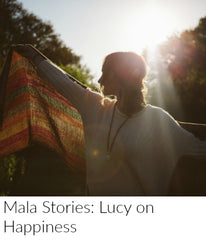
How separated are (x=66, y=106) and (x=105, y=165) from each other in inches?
56.8

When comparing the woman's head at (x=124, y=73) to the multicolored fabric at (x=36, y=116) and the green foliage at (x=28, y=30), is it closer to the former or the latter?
the multicolored fabric at (x=36, y=116)

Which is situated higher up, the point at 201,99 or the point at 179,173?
the point at 201,99

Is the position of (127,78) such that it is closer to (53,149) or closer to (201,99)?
(53,149)

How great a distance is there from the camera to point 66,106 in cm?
332

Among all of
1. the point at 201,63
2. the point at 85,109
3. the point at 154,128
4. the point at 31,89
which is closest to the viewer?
the point at 154,128

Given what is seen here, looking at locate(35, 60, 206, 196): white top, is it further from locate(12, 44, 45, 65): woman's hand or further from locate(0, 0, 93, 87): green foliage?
locate(0, 0, 93, 87): green foliage

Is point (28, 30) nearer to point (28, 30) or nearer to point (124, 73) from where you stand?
point (28, 30)

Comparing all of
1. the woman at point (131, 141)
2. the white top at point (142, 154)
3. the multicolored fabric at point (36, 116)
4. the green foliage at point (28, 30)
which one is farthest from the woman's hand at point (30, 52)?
the green foliage at point (28, 30)

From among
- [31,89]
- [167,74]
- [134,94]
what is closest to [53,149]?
[31,89]

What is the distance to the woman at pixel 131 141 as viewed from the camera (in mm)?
2084

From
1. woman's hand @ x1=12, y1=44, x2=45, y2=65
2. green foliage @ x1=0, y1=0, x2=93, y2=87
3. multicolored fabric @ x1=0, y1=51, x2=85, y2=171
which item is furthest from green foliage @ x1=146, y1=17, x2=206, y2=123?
woman's hand @ x1=12, y1=44, x2=45, y2=65

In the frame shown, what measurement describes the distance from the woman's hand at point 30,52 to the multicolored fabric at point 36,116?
0.21m

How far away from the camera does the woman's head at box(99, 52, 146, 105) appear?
2.15 metres

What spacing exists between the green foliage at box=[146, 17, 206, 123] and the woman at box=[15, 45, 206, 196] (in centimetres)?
1769
